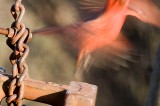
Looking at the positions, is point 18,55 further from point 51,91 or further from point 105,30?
point 105,30

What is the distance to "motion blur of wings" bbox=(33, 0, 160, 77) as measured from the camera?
2.63 meters

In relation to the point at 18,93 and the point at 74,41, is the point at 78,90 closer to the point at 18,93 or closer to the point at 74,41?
the point at 18,93

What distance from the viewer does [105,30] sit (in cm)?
286

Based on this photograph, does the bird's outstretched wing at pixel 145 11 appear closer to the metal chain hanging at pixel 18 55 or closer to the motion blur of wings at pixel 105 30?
the motion blur of wings at pixel 105 30

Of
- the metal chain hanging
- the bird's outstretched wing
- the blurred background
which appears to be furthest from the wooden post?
the blurred background

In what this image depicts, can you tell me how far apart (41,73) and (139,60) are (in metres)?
0.84

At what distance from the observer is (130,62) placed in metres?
3.14

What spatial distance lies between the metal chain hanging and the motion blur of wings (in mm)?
1707

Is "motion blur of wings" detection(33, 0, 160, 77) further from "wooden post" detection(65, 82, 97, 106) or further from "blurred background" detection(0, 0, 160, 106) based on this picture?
"wooden post" detection(65, 82, 97, 106)

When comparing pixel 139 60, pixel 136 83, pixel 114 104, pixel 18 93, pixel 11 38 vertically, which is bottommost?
pixel 114 104

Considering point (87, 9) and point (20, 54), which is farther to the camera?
point (87, 9)

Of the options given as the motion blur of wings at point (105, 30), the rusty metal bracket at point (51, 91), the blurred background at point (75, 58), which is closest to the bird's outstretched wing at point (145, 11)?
the motion blur of wings at point (105, 30)

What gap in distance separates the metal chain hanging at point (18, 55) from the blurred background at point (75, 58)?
2198 mm

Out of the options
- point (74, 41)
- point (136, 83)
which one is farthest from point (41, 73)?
point (136, 83)
